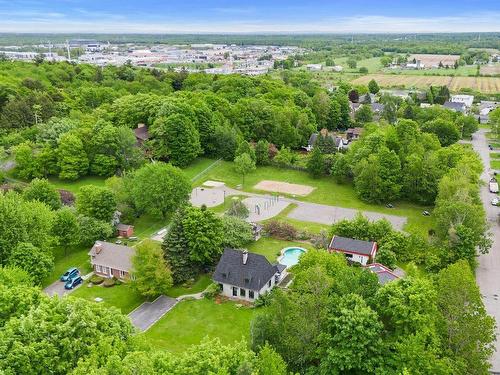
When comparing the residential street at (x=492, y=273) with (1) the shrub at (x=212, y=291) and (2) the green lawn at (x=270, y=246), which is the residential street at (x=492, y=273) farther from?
(1) the shrub at (x=212, y=291)

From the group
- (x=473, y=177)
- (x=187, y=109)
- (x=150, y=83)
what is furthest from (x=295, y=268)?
(x=150, y=83)

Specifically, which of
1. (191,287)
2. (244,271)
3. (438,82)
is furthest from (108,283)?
(438,82)

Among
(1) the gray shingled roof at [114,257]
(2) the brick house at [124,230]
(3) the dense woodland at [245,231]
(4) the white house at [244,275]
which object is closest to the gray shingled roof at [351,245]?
(3) the dense woodland at [245,231]

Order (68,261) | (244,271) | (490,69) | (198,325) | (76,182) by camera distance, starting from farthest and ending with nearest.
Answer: (490,69) → (76,182) → (68,261) → (244,271) → (198,325)

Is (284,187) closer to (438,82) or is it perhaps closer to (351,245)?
(351,245)

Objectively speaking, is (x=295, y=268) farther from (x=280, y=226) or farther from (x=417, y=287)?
(x=280, y=226)

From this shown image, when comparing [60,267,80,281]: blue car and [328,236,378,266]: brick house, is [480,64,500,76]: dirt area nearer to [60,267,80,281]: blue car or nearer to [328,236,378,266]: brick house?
[328,236,378,266]: brick house

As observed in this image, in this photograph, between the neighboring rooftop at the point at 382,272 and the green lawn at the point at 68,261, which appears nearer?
the neighboring rooftop at the point at 382,272
